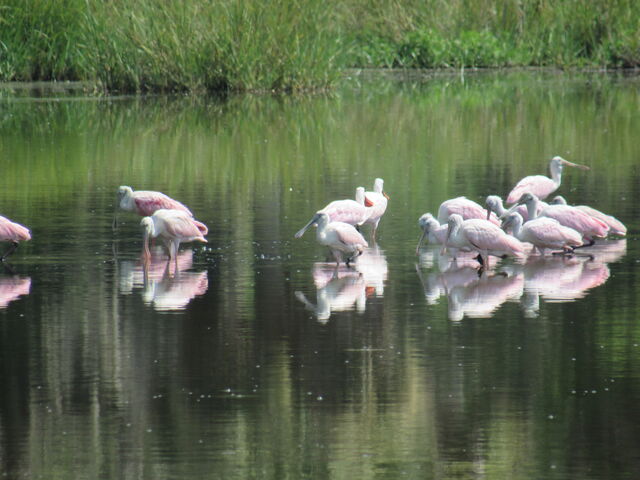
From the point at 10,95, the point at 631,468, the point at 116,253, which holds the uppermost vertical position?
the point at 631,468

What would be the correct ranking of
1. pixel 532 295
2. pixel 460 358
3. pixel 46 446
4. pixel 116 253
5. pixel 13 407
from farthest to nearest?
pixel 116 253 < pixel 532 295 < pixel 460 358 < pixel 13 407 < pixel 46 446

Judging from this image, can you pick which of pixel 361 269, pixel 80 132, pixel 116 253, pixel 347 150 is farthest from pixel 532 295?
pixel 80 132

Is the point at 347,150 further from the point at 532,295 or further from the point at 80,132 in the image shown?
the point at 532,295

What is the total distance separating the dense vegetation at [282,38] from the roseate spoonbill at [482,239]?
1687 centimetres

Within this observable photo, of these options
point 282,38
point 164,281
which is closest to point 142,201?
point 164,281

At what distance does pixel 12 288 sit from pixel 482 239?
10.6 ft

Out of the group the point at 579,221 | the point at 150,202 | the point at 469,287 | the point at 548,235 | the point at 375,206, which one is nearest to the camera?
the point at 469,287

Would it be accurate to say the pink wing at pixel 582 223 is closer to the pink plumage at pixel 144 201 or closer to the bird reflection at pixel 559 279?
the bird reflection at pixel 559 279

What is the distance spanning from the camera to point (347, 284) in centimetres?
1030

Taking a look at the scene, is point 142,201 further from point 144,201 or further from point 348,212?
point 348,212

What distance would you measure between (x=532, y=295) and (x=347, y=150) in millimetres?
10652

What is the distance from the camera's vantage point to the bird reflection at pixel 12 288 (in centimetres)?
977

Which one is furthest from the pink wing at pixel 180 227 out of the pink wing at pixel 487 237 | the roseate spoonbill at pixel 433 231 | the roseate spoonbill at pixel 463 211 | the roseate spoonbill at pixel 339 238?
the roseate spoonbill at pixel 463 211

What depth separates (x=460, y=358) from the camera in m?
7.84
